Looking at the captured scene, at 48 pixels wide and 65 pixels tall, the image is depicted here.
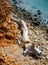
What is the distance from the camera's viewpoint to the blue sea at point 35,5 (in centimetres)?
2411

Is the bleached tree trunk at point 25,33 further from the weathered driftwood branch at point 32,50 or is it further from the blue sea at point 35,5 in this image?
the blue sea at point 35,5

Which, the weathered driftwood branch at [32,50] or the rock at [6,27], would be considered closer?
the rock at [6,27]

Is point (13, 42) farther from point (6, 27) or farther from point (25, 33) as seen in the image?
point (25, 33)

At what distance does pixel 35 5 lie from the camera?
26047 millimetres

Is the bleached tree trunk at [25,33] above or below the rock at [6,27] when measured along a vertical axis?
below

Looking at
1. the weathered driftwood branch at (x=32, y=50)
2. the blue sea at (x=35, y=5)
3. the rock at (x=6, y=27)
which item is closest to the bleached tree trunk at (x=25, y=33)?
the rock at (x=6, y=27)

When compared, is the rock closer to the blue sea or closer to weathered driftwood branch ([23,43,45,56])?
weathered driftwood branch ([23,43,45,56])

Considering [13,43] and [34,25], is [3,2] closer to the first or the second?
[13,43]

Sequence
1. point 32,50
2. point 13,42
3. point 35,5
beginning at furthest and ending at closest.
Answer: point 35,5 → point 13,42 → point 32,50

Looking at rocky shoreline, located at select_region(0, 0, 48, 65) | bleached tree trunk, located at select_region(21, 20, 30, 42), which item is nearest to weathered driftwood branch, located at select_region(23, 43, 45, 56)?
rocky shoreline, located at select_region(0, 0, 48, 65)

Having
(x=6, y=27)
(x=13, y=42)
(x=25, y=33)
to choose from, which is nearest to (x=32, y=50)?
(x=13, y=42)

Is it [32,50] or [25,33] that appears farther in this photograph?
[25,33]

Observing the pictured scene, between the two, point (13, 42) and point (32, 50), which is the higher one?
point (13, 42)

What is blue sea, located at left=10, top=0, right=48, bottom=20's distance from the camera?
949 inches
